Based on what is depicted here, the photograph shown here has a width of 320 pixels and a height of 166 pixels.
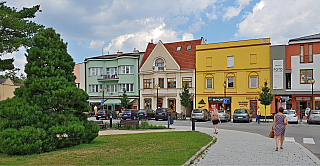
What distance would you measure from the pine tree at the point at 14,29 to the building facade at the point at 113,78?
3099 centimetres

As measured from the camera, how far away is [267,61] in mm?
41562

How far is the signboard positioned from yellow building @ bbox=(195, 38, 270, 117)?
0.83 metres

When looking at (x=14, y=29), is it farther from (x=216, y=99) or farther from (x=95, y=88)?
(x=95, y=88)

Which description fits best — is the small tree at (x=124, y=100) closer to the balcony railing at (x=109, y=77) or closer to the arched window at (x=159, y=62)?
the balcony railing at (x=109, y=77)

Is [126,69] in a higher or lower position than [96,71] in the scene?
higher

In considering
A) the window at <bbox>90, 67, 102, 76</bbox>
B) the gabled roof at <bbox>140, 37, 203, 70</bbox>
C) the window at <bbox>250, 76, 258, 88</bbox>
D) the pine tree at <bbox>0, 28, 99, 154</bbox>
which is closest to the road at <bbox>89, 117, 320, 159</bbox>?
the pine tree at <bbox>0, 28, 99, 154</bbox>

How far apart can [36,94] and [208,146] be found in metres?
7.07

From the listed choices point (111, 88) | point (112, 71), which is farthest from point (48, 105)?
point (112, 71)

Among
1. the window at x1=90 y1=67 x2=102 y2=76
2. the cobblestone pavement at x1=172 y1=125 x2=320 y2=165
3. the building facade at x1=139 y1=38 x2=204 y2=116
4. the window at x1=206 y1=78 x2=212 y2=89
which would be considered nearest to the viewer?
the cobblestone pavement at x1=172 y1=125 x2=320 y2=165

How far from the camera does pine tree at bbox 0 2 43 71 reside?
1719cm

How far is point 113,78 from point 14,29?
3555 cm

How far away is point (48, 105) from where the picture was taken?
11.4m

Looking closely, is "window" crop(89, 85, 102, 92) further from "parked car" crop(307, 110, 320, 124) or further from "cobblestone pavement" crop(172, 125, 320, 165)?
"cobblestone pavement" crop(172, 125, 320, 165)

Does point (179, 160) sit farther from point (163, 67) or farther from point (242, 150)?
point (163, 67)
